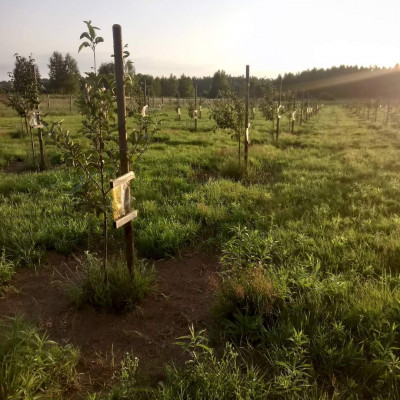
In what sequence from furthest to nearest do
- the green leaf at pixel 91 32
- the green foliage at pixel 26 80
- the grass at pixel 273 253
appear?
the green foliage at pixel 26 80 < the green leaf at pixel 91 32 < the grass at pixel 273 253

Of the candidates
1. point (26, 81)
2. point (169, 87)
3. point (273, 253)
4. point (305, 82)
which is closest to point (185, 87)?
point (169, 87)

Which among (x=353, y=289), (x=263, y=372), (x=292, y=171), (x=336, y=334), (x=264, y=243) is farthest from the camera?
(x=292, y=171)

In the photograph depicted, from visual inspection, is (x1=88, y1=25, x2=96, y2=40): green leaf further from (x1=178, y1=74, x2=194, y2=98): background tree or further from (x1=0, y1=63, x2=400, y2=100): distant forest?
(x1=178, y1=74, x2=194, y2=98): background tree

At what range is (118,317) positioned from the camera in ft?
10.6

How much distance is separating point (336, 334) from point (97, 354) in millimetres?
1968

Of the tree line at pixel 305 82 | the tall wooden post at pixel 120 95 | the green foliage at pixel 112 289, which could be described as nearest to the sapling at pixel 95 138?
the tall wooden post at pixel 120 95

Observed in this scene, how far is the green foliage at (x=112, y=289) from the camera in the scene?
3.32 metres

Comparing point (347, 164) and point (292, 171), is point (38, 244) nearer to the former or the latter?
point (292, 171)

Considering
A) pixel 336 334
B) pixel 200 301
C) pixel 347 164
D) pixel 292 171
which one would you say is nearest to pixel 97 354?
pixel 200 301

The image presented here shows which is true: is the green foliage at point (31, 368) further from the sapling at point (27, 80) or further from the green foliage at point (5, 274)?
the sapling at point (27, 80)

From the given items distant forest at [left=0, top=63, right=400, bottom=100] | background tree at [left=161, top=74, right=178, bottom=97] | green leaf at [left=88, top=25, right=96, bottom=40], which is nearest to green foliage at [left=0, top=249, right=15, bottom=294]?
green leaf at [left=88, top=25, right=96, bottom=40]

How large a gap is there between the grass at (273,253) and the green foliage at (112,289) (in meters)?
0.04

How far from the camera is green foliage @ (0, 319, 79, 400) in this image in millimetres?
2102

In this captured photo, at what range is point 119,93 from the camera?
9.77 ft
